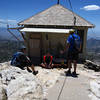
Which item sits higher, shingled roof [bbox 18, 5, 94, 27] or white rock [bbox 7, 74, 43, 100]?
shingled roof [bbox 18, 5, 94, 27]

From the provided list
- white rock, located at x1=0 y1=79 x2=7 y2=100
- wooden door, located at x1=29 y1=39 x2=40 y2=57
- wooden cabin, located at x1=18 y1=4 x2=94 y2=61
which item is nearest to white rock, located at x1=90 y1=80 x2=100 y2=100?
white rock, located at x1=0 y1=79 x2=7 y2=100

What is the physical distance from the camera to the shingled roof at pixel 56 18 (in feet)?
33.7

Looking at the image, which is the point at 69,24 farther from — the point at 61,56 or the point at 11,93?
the point at 11,93

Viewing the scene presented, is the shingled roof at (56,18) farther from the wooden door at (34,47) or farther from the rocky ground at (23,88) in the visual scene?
the rocky ground at (23,88)

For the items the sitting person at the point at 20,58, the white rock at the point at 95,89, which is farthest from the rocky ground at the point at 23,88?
the sitting person at the point at 20,58

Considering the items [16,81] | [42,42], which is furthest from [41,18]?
[16,81]

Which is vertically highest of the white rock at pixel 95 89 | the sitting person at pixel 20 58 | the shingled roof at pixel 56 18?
the shingled roof at pixel 56 18

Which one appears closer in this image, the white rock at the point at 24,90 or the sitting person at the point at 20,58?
the white rock at the point at 24,90

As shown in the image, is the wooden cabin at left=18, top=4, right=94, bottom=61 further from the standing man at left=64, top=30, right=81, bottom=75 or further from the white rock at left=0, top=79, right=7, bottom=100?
the white rock at left=0, top=79, right=7, bottom=100

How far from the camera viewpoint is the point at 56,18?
11.0 meters

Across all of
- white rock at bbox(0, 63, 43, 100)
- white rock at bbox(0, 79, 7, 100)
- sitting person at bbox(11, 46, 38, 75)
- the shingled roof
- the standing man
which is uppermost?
the shingled roof

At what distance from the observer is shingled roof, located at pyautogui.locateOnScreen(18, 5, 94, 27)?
33.7ft

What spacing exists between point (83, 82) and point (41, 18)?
6.41 meters

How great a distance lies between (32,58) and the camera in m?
10.5
